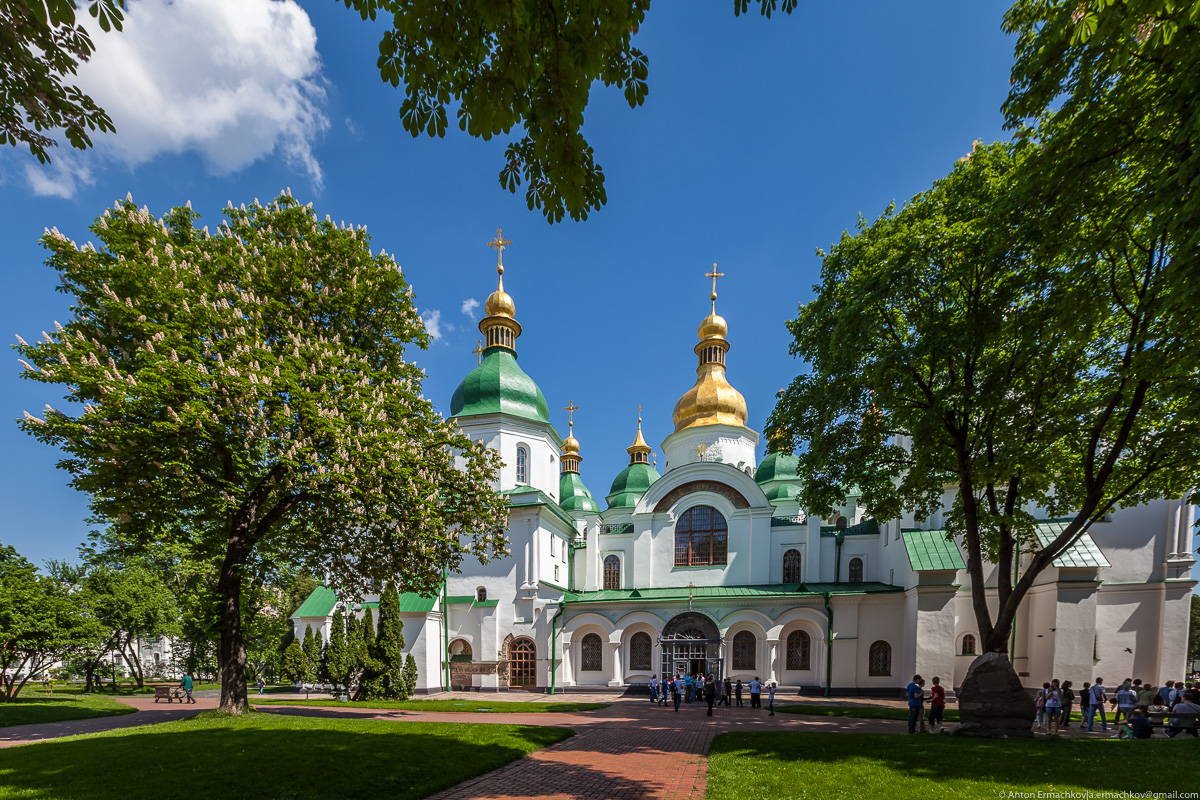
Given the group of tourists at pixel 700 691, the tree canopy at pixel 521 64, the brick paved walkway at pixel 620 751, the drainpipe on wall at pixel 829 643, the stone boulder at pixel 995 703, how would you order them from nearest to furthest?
1. the tree canopy at pixel 521 64
2. the brick paved walkway at pixel 620 751
3. the stone boulder at pixel 995 703
4. the group of tourists at pixel 700 691
5. the drainpipe on wall at pixel 829 643

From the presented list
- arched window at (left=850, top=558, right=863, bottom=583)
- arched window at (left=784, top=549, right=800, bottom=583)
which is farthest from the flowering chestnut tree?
arched window at (left=850, top=558, right=863, bottom=583)

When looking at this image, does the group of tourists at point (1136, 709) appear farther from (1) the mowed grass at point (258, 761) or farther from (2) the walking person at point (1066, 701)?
(1) the mowed grass at point (258, 761)

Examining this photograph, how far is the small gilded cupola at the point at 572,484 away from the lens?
126 feet

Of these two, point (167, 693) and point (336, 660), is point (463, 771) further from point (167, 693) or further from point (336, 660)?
point (167, 693)

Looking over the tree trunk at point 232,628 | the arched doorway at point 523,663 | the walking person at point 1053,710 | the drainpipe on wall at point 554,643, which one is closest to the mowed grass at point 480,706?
the tree trunk at point 232,628

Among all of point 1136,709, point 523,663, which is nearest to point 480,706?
point 523,663

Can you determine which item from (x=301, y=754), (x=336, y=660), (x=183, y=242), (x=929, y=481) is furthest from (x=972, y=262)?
(x=336, y=660)

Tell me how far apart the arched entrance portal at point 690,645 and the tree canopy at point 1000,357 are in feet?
44.6

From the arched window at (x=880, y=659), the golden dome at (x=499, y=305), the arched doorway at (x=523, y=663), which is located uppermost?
the golden dome at (x=499, y=305)

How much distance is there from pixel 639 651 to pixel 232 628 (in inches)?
692

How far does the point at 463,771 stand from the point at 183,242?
1239cm

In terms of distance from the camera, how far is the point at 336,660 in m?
21.4

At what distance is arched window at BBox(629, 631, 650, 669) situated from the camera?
83.5 ft

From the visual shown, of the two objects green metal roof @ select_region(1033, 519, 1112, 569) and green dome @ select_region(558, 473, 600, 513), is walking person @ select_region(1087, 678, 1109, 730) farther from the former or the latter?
green dome @ select_region(558, 473, 600, 513)
